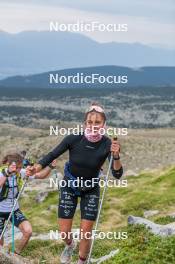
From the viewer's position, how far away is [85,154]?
10.3 metres

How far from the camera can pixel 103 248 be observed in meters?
14.8

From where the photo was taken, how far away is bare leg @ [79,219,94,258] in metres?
10.3

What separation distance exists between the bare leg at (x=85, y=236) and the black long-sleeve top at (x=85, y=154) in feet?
2.93

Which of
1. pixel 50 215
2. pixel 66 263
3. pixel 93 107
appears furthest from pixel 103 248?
pixel 50 215

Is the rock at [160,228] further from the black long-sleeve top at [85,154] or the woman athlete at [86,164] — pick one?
the black long-sleeve top at [85,154]

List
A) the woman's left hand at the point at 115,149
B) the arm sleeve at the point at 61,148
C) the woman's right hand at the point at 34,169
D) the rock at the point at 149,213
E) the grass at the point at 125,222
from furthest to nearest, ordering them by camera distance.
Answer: the rock at the point at 149,213 < the woman's right hand at the point at 34,169 < the arm sleeve at the point at 61,148 < the grass at the point at 125,222 < the woman's left hand at the point at 115,149

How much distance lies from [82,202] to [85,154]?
0.95 m

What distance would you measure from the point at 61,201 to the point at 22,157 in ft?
6.11

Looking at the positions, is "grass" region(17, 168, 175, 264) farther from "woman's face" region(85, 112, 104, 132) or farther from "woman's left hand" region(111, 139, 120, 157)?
"woman's face" region(85, 112, 104, 132)

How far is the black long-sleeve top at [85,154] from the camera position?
405 inches

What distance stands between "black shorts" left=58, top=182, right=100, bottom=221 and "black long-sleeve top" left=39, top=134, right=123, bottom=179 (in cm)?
35

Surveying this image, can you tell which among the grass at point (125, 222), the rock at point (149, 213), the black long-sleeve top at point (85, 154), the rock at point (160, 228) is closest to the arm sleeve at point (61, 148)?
the black long-sleeve top at point (85, 154)

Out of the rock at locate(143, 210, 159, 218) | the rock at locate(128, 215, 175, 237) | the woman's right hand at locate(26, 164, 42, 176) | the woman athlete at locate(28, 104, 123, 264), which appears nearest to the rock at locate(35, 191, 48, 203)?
the rock at locate(143, 210, 159, 218)

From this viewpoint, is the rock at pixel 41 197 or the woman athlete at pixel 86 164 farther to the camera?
the rock at pixel 41 197
